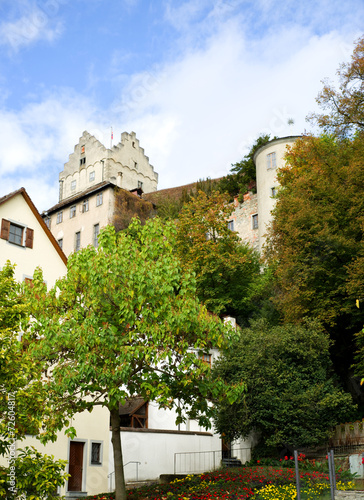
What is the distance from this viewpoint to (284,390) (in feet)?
78.4

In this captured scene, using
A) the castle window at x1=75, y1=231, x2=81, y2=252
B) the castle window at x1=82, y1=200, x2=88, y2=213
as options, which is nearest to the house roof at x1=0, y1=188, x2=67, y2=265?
the castle window at x1=75, y1=231, x2=81, y2=252

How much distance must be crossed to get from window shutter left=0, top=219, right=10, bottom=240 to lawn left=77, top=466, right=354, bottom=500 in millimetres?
9953

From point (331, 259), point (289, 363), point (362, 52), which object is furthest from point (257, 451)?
point (362, 52)

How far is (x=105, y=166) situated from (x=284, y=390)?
129 ft

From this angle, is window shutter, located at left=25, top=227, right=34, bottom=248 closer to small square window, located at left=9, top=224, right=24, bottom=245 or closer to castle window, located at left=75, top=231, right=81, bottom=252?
small square window, located at left=9, top=224, right=24, bottom=245

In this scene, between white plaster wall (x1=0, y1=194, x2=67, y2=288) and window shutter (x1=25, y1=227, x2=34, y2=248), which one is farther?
window shutter (x1=25, y1=227, x2=34, y2=248)

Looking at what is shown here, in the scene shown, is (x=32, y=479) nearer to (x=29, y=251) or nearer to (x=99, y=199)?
(x=29, y=251)

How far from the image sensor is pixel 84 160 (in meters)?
60.8

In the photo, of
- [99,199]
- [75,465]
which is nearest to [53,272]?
[75,465]

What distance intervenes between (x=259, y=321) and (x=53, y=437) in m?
16.0

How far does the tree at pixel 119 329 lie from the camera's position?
555 inches

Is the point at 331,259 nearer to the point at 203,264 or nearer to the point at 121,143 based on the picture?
the point at 203,264

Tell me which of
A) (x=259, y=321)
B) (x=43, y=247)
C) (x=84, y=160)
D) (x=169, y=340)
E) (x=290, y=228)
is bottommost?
(x=169, y=340)

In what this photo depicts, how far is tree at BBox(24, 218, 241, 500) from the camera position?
46.2 feet
